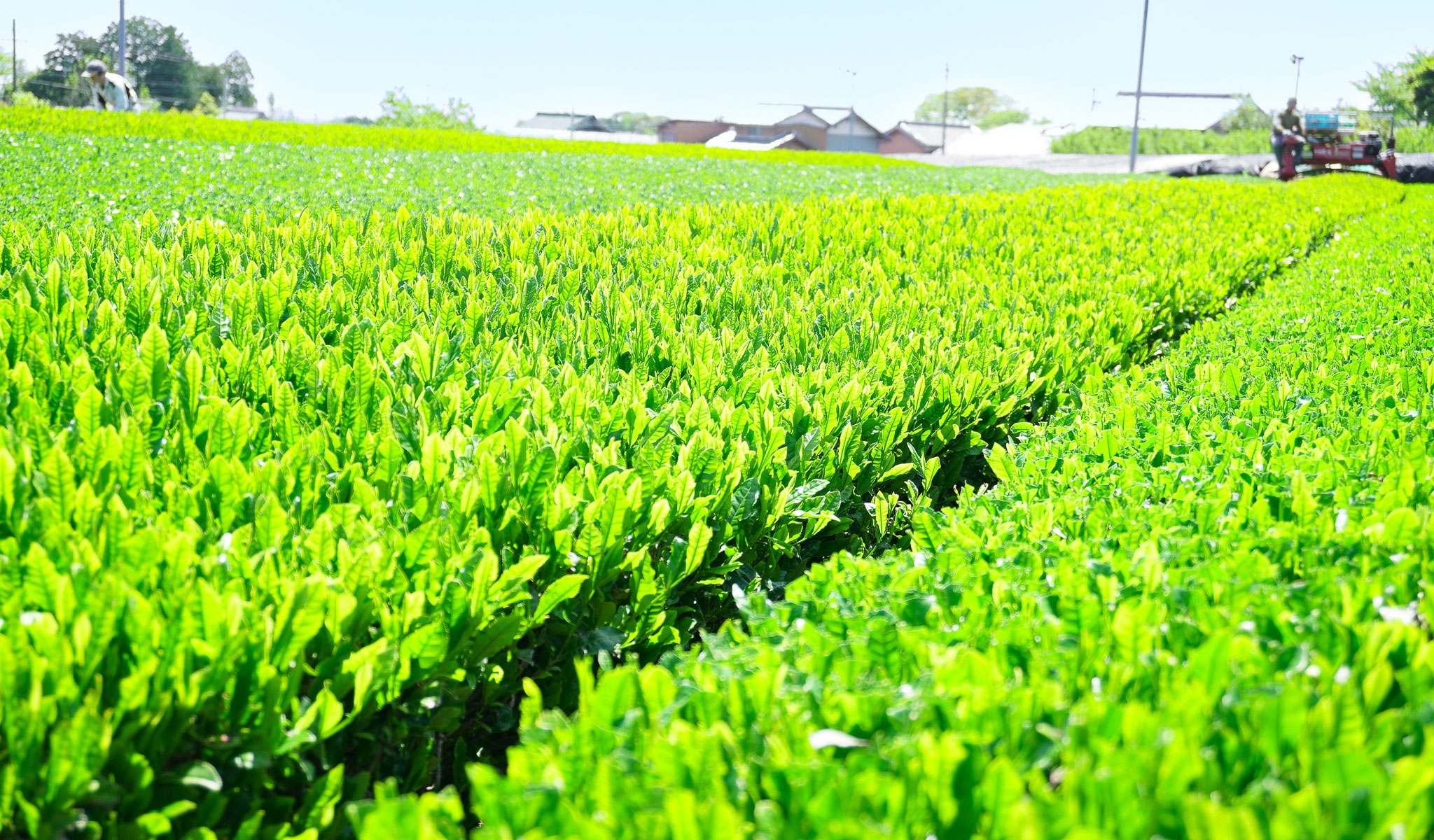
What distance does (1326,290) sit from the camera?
678cm

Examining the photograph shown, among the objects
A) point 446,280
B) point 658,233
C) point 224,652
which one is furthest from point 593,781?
point 658,233

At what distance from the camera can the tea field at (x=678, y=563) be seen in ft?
4.99

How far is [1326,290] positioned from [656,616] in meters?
6.06

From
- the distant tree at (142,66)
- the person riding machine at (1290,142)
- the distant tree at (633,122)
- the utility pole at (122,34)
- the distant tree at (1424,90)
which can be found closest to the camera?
the person riding machine at (1290,142)

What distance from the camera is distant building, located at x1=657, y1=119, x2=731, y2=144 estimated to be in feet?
337

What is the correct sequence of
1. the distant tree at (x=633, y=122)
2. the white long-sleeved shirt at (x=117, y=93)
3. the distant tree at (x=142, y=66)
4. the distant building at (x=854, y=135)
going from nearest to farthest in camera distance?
the white long-sleeved shirt at (x=117, y=93) < the distant tree at (x=142, y=66) < the distant building at (x=854, y=135) < the distant tree at (x=633, y=122)

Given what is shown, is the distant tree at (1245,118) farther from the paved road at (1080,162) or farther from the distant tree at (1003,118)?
the distant tree at (1003,118)

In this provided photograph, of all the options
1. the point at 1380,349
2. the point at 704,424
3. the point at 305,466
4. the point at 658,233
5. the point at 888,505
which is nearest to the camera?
the point at 305,466

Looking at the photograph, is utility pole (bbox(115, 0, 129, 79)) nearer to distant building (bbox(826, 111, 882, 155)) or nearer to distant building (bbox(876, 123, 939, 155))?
distant building (bbox(826, 111, 882, 155))

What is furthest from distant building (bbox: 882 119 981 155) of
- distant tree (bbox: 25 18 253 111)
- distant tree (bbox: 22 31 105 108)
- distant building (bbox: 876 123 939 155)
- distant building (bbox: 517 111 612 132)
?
distant tree (bbox: 22 31 105 108)

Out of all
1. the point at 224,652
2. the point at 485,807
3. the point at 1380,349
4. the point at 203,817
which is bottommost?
the point at 203,817

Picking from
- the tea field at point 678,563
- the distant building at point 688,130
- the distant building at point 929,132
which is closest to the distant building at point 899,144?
the distant building at point 929,132

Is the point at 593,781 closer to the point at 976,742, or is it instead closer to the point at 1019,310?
the point at 976,742

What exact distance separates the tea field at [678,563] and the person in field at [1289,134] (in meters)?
28.2
